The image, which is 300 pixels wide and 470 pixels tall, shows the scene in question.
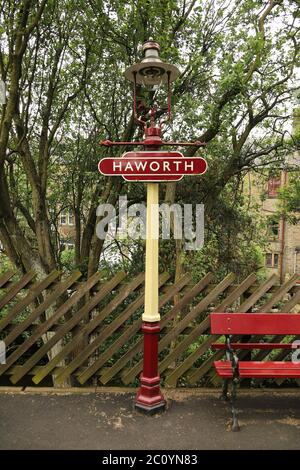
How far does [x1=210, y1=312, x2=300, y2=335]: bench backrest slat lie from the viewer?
361 cm

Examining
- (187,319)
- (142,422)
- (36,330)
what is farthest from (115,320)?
(142,422)

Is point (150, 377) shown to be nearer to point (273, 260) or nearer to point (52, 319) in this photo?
point (52, 319)

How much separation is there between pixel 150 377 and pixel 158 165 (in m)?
2.16

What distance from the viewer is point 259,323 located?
3.66 metres

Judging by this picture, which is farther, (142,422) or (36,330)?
(36,330)

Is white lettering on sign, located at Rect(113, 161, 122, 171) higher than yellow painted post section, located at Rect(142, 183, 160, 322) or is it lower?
higher

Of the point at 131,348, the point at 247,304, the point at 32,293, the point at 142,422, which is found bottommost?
the point at 142,422

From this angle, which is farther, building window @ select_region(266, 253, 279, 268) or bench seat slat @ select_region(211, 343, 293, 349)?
building window @ select_region(266, 253, 279, 268)

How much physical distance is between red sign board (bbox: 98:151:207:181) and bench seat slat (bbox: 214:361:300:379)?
1935 millimetres

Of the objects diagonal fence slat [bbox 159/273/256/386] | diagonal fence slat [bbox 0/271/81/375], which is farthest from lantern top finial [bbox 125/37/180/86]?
diagonal fence slat [bbox 159/273/256/386]

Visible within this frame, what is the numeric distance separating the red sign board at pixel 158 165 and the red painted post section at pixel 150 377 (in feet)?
5.00

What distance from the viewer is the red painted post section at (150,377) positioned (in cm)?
355

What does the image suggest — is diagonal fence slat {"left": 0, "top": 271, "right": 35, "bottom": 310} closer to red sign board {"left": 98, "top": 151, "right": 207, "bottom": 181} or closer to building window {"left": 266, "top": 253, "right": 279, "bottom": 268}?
red sign board {"left": 98, "top": 151, "right": 207, "bottom": 181}

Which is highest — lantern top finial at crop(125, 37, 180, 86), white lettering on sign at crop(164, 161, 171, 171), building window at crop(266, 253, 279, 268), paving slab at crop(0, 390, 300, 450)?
lantern top finial at crop(125, 37, 180, 86)
